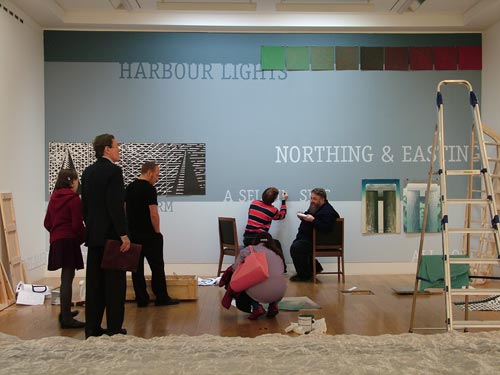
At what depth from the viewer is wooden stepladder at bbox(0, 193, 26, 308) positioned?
6.48 meters

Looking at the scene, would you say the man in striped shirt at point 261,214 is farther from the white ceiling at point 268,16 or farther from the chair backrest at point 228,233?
the white ceiling at point 268,16

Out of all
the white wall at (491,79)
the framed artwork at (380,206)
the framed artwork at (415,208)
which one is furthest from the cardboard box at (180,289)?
the white wall at (491,79)

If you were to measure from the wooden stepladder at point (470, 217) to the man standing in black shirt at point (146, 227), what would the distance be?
2.67 metres

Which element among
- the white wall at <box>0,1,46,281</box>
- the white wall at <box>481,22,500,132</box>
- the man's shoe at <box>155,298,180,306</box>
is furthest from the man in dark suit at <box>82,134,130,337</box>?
the white wall at <box>481,22,500,132</box>

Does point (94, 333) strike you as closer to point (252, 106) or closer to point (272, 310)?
point (272, 310)

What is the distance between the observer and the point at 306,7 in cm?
795

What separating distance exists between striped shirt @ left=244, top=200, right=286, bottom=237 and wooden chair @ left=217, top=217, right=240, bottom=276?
26cm

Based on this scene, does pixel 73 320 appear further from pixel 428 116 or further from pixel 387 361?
pixel 428 116

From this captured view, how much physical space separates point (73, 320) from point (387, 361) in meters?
3.01

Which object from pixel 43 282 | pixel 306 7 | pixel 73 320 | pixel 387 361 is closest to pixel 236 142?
pixel 306 7

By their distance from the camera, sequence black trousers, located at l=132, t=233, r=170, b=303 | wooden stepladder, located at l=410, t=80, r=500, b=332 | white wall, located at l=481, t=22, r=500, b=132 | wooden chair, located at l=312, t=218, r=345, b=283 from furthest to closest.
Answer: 1. white wall, located at l=481, t=22, r=500, b=132
2. wooden chair, located at l=312, t=218, r=345, b=283
3. black trousers, located at l=132, t=233, r=170, b=303
4. wooden stepladder, located at l=410, t=80, r=500, b=332

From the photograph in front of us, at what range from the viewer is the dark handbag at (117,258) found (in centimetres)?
451

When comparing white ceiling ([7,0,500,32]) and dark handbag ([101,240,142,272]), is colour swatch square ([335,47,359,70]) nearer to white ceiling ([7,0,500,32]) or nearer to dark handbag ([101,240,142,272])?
Answer: white ceiling ([7,0,500,32])

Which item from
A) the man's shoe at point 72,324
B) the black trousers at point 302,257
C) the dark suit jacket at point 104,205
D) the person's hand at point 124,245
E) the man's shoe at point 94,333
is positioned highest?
the dark suit jacket at point 104,205
